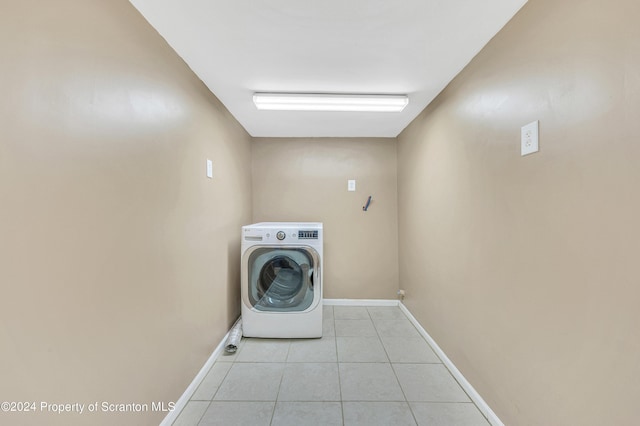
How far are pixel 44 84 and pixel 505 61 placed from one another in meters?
1.84

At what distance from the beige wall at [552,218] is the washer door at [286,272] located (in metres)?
1.15

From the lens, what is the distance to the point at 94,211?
2.99 feet

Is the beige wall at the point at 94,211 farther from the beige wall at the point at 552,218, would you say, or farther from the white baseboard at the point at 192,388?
the beige wall at the point at 552,218

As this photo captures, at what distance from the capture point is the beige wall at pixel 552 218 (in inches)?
30.4

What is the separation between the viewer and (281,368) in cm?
185

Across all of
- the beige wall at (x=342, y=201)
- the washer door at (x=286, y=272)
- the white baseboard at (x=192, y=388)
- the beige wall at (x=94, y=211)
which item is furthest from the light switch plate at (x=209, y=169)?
the white baseboard at (x=192, y=388)

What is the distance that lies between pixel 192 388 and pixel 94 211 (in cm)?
129

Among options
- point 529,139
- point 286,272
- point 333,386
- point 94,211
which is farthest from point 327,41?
point 333,386

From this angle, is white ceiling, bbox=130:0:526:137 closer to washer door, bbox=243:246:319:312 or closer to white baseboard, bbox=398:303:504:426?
washer door, bbox=243:246:319:312

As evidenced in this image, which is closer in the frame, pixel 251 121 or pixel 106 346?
pixel 106 346

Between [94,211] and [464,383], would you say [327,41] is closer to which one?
[94,211]

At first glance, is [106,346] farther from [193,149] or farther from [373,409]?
[373,409]

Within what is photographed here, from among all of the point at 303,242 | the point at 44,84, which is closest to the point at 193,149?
the point at 44,84

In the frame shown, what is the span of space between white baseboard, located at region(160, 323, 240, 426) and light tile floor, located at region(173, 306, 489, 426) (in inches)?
1.2
